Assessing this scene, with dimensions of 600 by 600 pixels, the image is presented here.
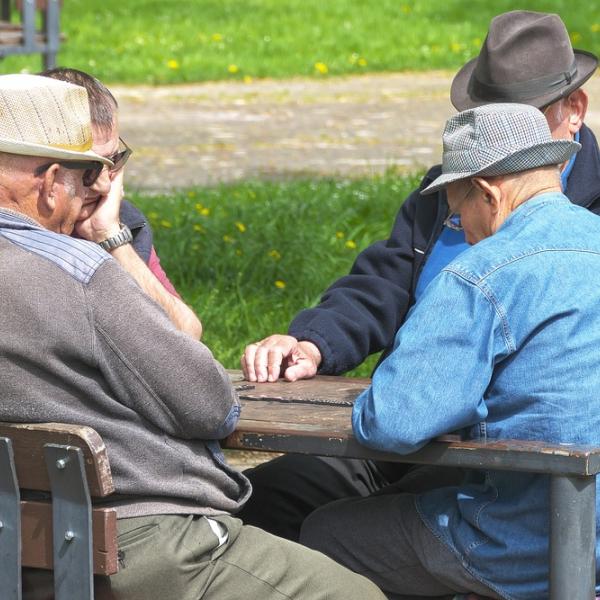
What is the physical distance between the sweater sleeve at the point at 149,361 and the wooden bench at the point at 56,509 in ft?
0.47

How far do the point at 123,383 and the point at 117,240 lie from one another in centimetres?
108

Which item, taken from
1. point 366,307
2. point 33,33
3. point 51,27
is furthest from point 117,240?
point 51,27

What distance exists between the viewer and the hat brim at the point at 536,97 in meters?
3.63

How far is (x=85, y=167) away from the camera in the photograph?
9.21ft

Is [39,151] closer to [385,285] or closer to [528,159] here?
[528,159]

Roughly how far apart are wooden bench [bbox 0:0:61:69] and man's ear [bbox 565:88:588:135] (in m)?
7.02

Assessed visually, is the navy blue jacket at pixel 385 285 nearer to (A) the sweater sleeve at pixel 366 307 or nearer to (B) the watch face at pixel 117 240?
(A) the sweater sleeve at pixel 366 307

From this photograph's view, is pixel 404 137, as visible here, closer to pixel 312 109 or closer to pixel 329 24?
pixel 312 109

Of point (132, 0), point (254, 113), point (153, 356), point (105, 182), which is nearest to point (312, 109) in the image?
point (254, 113)

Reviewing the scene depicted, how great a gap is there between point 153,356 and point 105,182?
2.94 feet

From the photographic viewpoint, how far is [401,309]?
377 centimetres

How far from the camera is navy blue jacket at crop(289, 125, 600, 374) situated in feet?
11.8

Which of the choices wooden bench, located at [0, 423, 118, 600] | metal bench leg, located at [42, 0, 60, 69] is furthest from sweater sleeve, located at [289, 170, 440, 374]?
metal bench leg, located at [42, 0, 60, 69]

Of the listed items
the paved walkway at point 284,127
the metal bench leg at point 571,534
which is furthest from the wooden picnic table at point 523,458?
the paved walkway at point 284,127
